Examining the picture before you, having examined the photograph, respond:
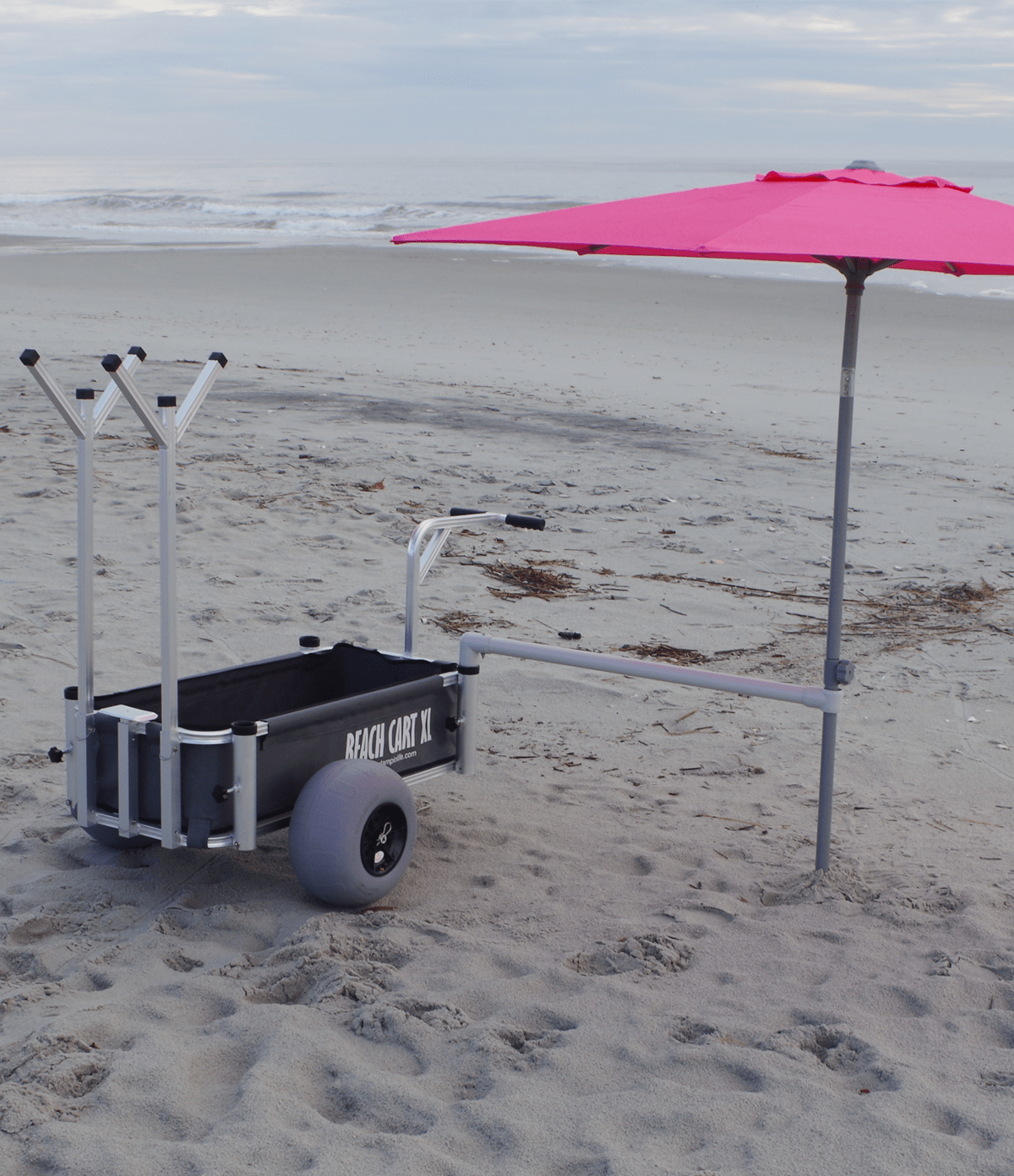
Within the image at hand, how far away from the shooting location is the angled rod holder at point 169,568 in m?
2.91

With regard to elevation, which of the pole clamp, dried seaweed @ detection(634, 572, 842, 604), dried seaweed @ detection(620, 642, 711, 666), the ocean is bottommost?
dried seaweed @ detection(620, 642, 711, 666)

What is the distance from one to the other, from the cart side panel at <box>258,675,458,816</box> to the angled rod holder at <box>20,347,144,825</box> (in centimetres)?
49

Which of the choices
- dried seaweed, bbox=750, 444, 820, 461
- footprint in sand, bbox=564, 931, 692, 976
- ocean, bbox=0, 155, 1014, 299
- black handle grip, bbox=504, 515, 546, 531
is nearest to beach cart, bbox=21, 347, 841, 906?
black handle grip, bbox=504, 515, 546, 531

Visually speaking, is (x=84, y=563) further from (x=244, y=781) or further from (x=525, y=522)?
(x=525, y=522)

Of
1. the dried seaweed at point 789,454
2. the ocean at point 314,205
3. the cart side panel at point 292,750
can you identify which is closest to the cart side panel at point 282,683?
the cart side panel at point 292,750

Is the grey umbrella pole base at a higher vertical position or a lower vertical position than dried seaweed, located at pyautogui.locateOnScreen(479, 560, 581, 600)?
higher

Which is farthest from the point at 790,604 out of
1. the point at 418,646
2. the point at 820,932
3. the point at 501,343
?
the point at 501,343

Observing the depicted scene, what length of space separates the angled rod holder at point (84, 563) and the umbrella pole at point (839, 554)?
6.17ft

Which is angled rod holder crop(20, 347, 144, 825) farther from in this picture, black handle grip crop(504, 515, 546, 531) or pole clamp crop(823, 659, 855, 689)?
pole clamp crop(823, 659, 855, 689)

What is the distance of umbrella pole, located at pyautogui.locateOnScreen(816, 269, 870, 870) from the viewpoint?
3338 millimetres

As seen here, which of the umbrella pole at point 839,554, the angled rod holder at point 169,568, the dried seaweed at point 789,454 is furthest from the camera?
the dried seaweed at point 789,454

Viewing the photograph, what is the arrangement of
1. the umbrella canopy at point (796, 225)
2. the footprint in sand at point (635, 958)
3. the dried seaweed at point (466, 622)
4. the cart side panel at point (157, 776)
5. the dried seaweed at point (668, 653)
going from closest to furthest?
the umbrella canopy at point (796, 225) < the footprint in sand at point (635, 958) < the cart side panel at point (157, 776) < the dried seaweed at point (668, 653) < the dried seaweed at point (466, 622)

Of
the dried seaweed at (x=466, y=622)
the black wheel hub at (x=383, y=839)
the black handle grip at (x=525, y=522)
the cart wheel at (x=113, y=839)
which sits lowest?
the cart wheel at (x=113, y=839)

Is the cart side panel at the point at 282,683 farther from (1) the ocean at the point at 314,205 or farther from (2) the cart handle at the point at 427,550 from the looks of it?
(1) the ocean at the point at 314,205
